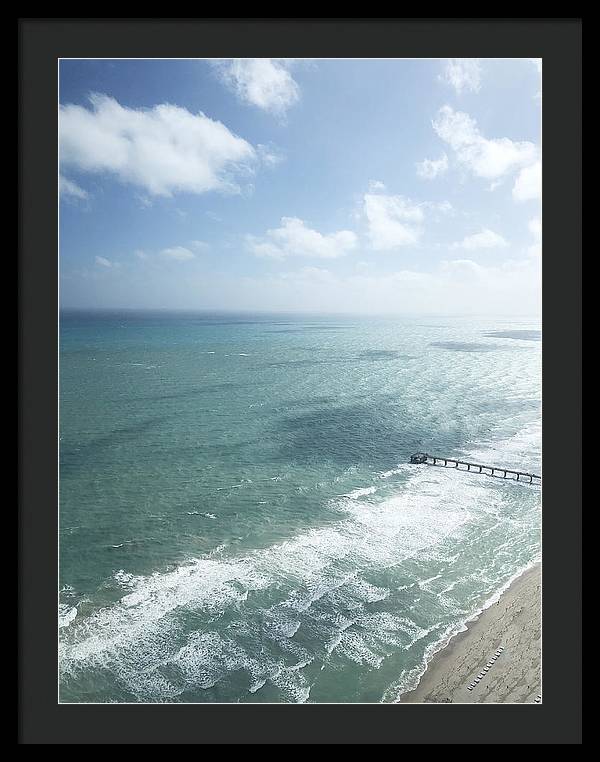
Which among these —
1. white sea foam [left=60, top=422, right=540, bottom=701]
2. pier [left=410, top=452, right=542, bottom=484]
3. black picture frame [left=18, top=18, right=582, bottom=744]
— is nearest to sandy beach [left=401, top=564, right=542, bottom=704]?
white sea foam [left=60, top=422, right=540, bottom=701]

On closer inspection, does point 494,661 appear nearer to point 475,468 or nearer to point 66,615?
point 66,615

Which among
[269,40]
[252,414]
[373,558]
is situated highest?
[269,40]

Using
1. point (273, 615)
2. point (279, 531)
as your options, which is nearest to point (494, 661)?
point (273, 615)

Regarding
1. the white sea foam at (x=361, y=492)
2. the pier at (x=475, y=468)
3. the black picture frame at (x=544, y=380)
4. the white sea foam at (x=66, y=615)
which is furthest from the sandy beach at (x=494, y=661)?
the pier at (x=475, y=468)

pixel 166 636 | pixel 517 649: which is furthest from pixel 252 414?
pixel 517 649

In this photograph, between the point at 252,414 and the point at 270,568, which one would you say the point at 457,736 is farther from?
the point at 252,414

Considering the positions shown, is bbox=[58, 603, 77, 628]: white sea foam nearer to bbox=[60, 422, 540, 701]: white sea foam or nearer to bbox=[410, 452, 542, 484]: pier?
bbox=[60, 422, 540, 701]: white sea foam
